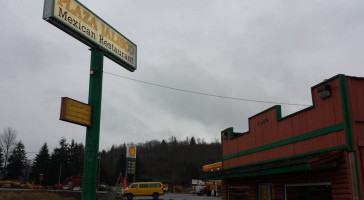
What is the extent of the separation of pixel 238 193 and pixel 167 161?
13401 centimetres

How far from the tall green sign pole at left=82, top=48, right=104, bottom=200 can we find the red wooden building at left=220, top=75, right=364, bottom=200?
5725 millimetres

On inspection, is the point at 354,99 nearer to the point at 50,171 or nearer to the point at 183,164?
the point at 50,171

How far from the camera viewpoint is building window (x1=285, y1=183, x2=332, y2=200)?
997 cm

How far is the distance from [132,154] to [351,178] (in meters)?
21.2

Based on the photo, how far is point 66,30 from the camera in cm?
1020

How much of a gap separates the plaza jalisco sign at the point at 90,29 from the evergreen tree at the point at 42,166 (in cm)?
8758

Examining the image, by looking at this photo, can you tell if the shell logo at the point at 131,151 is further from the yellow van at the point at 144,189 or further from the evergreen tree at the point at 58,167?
the evergreen tree at the point at 58,167

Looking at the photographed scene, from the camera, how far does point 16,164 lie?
315ft

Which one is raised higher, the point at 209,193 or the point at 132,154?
the point at 132,154

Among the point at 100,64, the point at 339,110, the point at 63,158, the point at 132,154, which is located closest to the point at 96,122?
the point at 100,64

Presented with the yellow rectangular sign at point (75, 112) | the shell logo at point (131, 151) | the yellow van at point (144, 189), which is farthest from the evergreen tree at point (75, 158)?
the yellow rectangular sign at point (75, 112)

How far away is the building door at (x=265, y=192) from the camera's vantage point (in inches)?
521

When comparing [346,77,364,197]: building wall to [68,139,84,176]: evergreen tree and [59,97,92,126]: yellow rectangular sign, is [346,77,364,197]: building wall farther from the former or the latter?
[68,139,84,176]: evergreen tree

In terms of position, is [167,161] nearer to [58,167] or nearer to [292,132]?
[58,167]
